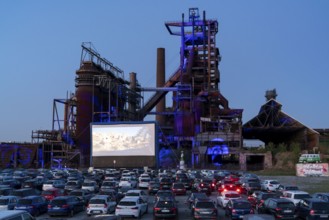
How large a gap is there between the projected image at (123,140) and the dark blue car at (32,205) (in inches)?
2018

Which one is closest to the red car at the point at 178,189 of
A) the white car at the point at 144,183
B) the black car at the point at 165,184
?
the black car at the point at 165,184

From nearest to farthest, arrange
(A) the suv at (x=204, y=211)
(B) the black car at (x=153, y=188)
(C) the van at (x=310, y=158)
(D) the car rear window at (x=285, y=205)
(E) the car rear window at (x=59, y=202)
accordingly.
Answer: (D) the car rear window at (x=285, y=205) < (A) the suv at (x=204, y=211) < (E) the car rear window at (x=59, y=202) < (B) the black car at (x=153, y=188) < (C) the van at (x=310, y=158)

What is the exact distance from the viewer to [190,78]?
121 m

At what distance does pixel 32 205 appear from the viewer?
28.0 metres

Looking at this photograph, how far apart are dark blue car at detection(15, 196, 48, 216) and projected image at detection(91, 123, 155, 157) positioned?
51.3 m

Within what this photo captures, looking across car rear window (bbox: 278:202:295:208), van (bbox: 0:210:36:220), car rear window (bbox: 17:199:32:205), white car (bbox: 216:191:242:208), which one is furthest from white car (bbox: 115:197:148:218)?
van (bbox: 0:210:36:220)

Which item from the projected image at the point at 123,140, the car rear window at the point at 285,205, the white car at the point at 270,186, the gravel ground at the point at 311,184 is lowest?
the gravel ground at the point at 311,184

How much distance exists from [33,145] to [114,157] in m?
26.9

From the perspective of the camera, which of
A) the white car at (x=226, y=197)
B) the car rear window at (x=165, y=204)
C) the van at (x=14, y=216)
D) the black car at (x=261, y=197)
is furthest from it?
the white car at (x=226, y=197)

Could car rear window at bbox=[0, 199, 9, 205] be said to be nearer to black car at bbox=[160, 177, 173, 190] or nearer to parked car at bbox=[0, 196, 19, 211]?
parked car at bbox=[0, 196, 19, 211]

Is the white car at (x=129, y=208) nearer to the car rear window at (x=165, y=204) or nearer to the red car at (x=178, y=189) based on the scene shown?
the car rear window at (x=165, y=204)

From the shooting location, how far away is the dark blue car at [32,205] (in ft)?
90.0

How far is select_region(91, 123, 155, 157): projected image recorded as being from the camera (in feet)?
267

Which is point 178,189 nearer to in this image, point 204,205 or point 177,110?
point 204,205
